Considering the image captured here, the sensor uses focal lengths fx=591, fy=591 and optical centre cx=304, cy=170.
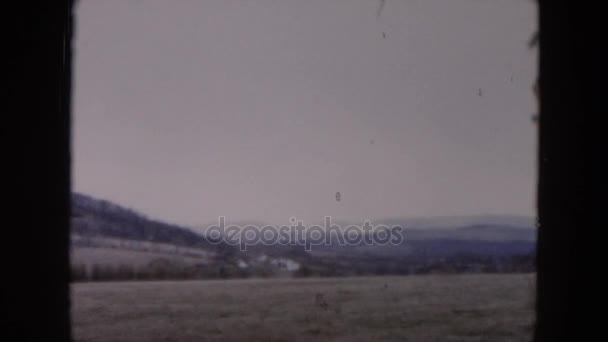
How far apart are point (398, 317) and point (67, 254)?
2.63 meters

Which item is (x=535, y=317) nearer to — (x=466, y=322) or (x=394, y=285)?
(x=466, y=322)

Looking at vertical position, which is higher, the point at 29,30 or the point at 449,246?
the point at 29,30

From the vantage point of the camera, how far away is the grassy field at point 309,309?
11.6 feet

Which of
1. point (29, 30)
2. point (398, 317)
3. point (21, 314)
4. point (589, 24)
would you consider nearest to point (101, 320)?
point (398, 317)

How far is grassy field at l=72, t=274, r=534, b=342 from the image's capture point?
3537mm

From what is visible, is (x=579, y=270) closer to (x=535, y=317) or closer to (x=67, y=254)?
(x=535, y=317)

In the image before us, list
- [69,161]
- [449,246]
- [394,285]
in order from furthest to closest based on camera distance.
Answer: [449,246], [394,285], [69,161]

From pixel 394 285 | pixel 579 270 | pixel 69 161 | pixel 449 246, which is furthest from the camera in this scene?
pixel 449 246

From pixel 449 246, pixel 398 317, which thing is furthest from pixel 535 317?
pixel 449 246

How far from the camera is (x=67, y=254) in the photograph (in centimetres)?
163

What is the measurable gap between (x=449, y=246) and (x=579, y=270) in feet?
10.5

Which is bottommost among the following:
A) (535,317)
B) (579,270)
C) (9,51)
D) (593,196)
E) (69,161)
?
(535,317)

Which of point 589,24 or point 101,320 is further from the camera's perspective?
point 101,320

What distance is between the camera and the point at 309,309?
12.9 ft
